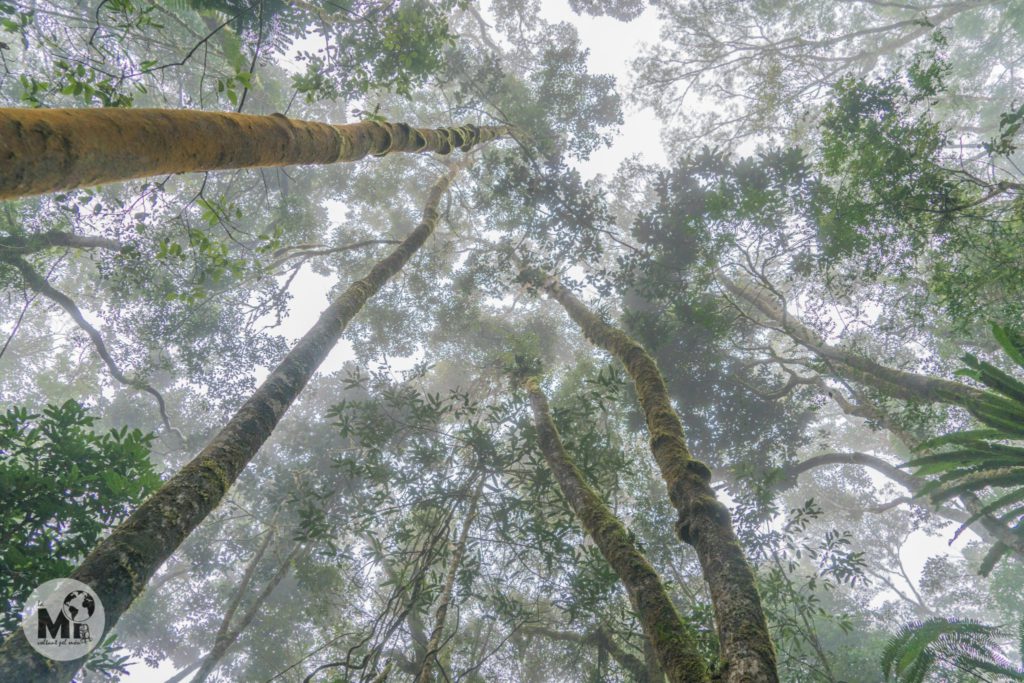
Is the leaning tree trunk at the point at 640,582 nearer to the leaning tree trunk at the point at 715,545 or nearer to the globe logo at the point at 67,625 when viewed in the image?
the leaning tree trunk at the point at 715,545

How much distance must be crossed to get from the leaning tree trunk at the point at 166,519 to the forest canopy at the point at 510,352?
19mm

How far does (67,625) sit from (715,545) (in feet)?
12.6

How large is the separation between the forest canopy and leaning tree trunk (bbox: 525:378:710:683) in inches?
1.3

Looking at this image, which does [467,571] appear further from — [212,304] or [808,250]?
[212,304]

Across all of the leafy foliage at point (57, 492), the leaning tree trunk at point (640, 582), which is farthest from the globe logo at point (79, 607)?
the leaning tree trunk at point (640, 582)

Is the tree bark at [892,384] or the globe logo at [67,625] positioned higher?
the tree bark at [892,384]

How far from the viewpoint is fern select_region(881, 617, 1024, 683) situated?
16.2 feet

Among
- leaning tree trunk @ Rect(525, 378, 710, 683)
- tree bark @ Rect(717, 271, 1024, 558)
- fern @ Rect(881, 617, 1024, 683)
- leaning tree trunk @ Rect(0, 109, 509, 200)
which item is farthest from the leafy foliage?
tree bark @ Rect(717, 271, 1024, 558)

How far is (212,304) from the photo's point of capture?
11586 millimetres

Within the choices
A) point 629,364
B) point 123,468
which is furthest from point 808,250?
point 123,468

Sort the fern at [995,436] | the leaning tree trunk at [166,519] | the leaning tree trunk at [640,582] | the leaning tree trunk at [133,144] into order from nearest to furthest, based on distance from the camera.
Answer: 1. the leaning tree trunk at [133,144]
2. the leaning tree trunk at [166,519]
3. the leaning tree trunk at [640,582]
4. the fern at [995,436]

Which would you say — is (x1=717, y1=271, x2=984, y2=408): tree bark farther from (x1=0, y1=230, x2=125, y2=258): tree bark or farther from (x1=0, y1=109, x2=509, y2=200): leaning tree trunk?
(x1=0, y1=230, x2=125, y2=258): tree bark

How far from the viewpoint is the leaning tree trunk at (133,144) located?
5.59 ft

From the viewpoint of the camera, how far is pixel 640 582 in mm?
3518
